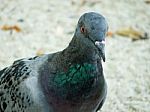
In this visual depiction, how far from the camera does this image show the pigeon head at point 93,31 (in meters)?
2.81

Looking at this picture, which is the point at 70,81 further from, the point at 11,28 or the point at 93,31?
the point at 11,28

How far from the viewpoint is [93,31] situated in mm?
2863

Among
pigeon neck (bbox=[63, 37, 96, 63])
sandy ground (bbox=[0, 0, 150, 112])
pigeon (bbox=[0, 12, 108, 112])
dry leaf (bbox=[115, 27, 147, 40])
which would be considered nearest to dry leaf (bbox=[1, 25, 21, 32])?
sandy ground (bbox=[0, 0, 150, 112])

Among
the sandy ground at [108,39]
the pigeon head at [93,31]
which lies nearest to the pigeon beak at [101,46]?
the pigeon head at [93,31]

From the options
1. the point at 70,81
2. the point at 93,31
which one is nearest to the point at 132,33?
the point at 70,81

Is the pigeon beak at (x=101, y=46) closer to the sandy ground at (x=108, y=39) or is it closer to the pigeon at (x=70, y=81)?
the pigeon at (x=70, y=81)

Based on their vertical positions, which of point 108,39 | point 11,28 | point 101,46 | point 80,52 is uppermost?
point 101,46

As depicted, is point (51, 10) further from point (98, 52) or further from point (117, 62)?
point (98, 52)

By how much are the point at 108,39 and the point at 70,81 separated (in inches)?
97.4

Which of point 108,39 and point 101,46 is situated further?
point 108,39

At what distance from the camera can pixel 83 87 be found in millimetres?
3115

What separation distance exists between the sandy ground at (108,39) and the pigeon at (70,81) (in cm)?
135

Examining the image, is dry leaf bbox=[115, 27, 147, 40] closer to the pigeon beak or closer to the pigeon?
the pigeon

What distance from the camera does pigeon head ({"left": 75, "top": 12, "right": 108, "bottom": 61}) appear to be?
2.81 m
